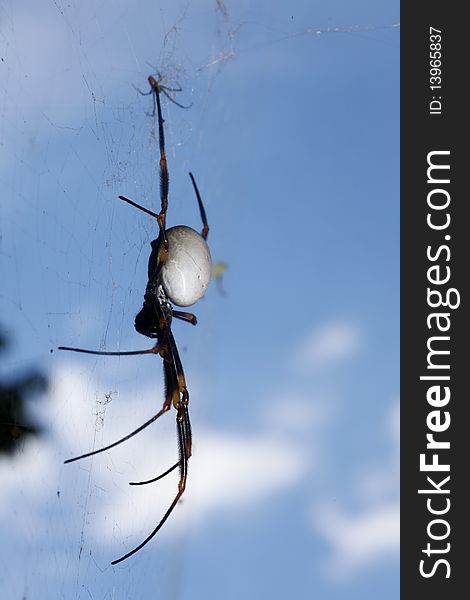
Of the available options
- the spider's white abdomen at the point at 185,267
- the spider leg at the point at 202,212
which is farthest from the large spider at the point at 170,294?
the spider leg at the point at 202,212

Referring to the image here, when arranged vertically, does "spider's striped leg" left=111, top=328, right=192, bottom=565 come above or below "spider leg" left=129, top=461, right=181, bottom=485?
above

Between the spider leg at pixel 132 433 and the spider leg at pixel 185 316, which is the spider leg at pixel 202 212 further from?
the spider leg at pixel 132 433

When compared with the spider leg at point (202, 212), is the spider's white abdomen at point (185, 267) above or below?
below

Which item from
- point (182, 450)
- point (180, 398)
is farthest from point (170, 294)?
point (182, 450)

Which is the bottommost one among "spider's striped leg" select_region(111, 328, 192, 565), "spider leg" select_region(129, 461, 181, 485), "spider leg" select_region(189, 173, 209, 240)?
"spider leg" select_region(129, 461, 181, 485)

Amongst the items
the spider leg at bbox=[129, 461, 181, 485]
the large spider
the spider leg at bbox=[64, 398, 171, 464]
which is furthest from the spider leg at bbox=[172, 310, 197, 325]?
the spider leg at bbox=[129, 461, 181, 485]

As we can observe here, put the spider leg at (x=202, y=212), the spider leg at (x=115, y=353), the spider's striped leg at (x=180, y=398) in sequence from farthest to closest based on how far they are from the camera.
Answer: the spider leg at (x=202, y=212) → the spider's striped leg at (x=180, y=398) → the spider leg at (x=115, y=353)

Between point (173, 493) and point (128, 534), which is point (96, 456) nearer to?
point (128, 534)

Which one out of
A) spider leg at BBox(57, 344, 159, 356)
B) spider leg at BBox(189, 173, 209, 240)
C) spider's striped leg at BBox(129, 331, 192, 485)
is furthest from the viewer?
spider leg at BBox(189, 173, 209, 240)

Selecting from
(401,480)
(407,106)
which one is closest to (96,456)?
(401,480)

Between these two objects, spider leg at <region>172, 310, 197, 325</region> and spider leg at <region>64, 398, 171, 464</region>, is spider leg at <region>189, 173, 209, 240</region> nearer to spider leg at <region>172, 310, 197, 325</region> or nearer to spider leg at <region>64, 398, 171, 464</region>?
spider leg at <region>172, 310, 197, 325</region>
